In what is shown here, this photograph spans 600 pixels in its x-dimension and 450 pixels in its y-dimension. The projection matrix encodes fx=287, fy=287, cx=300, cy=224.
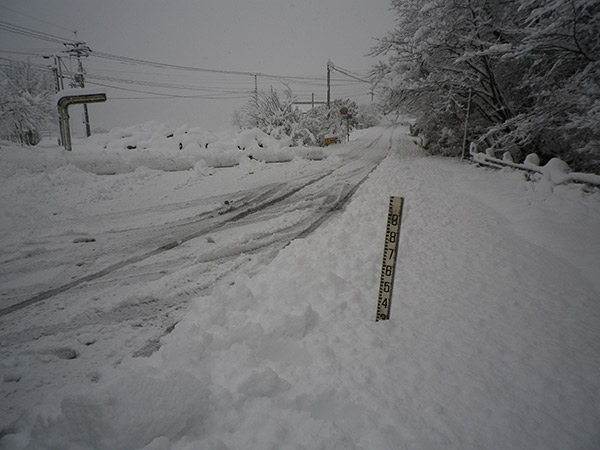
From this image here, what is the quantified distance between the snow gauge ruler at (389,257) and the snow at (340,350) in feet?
0.60

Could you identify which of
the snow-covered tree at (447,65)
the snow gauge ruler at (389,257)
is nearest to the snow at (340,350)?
the snow gauge ruler at (389,257)

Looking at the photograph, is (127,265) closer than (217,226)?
Yes

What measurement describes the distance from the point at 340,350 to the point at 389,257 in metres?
1.03

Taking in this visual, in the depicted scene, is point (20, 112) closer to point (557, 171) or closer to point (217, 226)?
point (217, 226)

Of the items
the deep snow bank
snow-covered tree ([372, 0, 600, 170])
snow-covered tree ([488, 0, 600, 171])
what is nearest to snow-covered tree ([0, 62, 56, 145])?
the deep snow bank

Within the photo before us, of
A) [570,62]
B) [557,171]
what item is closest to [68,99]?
[557,171]

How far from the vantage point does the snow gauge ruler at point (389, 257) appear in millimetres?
2842

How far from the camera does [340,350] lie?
262 centimetres

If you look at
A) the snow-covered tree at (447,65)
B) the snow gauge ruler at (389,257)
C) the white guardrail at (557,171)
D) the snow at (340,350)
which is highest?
the snow-covered tree at (447,65)

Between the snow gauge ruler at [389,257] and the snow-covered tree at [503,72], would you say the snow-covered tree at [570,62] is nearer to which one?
the snow-covered tree at [503,72]

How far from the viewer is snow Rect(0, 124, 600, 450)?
185cm

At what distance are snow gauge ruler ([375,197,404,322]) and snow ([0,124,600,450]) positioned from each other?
184 millimetres

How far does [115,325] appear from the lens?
309 cm

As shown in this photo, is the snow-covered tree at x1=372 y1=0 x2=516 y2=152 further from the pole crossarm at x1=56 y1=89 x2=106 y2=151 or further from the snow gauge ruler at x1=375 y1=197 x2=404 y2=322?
the pole crossarm at x1=56 y1=89 x2=106 y2=151
